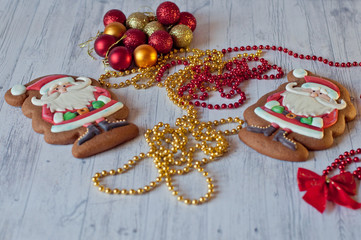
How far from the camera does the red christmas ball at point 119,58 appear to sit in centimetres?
165

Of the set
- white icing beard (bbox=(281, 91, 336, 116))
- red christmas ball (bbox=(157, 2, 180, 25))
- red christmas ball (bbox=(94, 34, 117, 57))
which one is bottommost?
white icing beard (bbox=(281, 91, 336, 116))

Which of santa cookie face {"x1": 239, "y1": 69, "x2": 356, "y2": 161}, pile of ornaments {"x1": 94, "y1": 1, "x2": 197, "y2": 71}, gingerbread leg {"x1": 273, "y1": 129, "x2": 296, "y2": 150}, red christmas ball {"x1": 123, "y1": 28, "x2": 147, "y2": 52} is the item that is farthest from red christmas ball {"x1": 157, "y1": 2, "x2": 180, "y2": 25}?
gingerbread leg {"x1": 273, "y1": 129, "x2": 296, "y2": 150}

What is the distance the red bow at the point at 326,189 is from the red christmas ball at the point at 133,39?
82 centimetres

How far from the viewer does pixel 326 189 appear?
1261 millimetres

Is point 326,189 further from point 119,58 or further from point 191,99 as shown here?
point 119,58

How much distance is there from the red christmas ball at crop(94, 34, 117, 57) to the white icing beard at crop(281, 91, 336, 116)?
0.70 m

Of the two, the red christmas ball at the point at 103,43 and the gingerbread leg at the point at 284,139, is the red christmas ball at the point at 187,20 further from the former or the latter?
the gingerbread leg at the point at 284,139

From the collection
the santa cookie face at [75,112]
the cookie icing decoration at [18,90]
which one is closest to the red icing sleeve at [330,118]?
the santa cookie face at [75,112]

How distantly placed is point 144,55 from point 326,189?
83cm

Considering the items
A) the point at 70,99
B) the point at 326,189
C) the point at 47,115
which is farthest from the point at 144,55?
the point at 326,189

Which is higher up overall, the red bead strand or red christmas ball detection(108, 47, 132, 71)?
red christmas ball detection(108, 47, 132, 71)

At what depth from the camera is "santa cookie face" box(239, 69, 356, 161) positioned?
1367mm

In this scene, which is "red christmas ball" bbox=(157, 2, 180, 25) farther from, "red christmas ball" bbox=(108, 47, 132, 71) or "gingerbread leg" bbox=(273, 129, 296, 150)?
"gingerbread leg" bbox=(273, 129, 296, 150)

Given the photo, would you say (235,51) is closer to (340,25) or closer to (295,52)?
(295,52)
